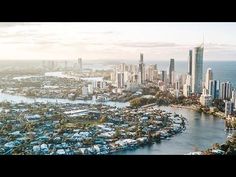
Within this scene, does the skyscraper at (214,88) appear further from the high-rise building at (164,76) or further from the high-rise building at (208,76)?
the high-rise building at (164,76)

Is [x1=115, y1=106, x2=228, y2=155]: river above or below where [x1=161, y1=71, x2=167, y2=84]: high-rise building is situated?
below

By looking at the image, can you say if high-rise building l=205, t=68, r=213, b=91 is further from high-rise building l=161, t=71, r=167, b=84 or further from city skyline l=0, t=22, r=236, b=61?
high-rise building l=161, t=71, r=167, b=84

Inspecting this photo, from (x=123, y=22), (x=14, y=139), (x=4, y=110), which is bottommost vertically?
(x=14, y=139)

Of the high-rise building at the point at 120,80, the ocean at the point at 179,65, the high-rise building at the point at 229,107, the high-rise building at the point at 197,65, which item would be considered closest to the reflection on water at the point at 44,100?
the high-rise building at the point at 120,80

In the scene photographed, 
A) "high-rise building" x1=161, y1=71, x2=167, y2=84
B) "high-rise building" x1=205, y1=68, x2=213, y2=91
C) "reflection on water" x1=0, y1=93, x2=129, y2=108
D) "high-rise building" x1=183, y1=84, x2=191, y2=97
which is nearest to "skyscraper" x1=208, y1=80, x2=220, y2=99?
"high-rise building" x1=205, y1=68, x2=213, y2=91

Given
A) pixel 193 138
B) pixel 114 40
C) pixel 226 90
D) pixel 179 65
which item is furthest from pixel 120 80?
pixel 226 90
